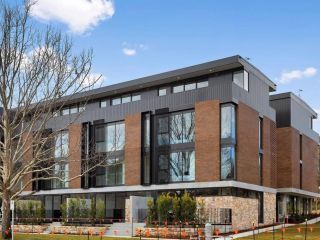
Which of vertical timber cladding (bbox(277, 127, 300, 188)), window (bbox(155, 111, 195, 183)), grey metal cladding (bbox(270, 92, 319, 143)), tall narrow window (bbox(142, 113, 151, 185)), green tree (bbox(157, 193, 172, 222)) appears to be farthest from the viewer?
grey metal cladding (bbox(270, 92, 319, 143))

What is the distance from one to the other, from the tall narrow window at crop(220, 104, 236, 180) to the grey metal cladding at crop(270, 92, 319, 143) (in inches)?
493

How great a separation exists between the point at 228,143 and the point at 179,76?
7.66m

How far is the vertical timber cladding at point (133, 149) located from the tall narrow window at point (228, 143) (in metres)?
8.11

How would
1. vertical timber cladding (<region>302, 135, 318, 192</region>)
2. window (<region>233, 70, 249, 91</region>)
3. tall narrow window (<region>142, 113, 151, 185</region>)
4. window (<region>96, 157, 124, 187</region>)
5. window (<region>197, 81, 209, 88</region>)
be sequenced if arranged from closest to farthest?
window (<region>233, 70, 249, 91</region>), window (<region>197, 81, 209, 88</region>), tall narrow window (<region>142, 113, 151, 185</region>), window (<region>96, 157, 124, 187</region>), vertical timber cladding (<region>302, 135, 318, 192</region>)

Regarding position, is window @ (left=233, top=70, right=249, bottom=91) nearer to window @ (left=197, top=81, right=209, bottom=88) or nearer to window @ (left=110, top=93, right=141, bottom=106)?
window @ (left=197, top=81, right=209, bottom=88)

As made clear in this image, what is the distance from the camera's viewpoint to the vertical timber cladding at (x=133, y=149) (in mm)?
43000

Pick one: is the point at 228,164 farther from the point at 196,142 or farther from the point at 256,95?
the point at 256,95

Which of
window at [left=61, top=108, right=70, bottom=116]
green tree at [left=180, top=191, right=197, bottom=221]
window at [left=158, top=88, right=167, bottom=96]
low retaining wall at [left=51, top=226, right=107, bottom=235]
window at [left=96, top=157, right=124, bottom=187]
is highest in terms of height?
window at [left=158, top=88, right=167, bottom=96]

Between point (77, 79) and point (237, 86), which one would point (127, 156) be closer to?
point (237, 86)

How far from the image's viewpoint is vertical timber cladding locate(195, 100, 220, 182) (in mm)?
37750

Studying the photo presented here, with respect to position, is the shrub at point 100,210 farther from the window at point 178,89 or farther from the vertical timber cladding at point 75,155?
the window at point 178,89

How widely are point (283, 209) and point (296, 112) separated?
963 cm

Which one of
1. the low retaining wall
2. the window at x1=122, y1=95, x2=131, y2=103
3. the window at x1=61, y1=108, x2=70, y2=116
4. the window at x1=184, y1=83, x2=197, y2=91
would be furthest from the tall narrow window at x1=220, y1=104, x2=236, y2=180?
the window at x1=61, y1=108, x2=70, y2=116

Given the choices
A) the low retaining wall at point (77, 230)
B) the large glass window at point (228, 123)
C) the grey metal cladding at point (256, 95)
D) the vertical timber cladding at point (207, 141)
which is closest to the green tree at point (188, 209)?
the vertical timber cladding at point (207, 141)
